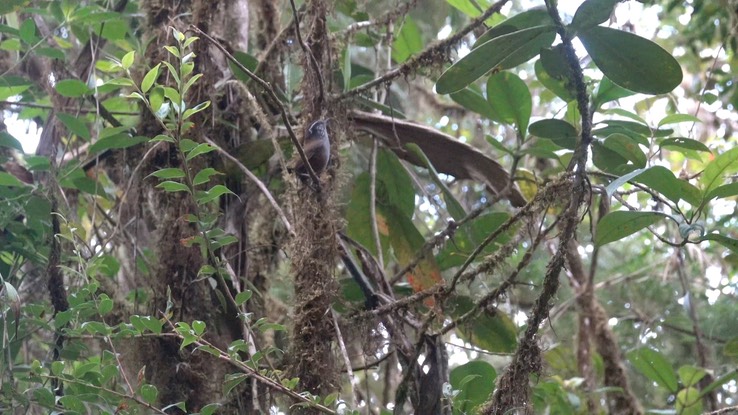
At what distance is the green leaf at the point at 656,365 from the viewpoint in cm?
157

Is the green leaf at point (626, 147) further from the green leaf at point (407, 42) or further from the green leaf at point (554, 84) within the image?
the green leaf at point (407, 42)

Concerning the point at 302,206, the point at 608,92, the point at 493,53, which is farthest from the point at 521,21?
the point at 302,206

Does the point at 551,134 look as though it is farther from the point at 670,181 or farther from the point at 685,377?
the point at 685,377

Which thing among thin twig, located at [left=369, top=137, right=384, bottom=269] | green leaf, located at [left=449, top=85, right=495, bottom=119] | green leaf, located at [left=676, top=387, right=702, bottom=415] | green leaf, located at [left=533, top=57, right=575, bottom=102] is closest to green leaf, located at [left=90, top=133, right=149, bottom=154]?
thin twig, located at [left=369, top=137, right=384, bottom=269]

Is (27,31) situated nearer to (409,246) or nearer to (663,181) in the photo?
(409,246)

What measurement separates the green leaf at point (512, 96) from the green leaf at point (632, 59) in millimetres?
334

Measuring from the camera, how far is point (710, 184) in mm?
984

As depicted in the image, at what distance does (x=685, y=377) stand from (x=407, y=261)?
73 cm

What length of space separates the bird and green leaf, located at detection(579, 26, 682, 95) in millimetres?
404

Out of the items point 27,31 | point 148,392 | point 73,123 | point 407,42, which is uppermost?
point 407,42

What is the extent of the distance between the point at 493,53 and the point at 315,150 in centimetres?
31

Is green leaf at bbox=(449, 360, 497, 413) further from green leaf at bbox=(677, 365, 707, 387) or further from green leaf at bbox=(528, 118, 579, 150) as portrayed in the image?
green leaf at bbox=(677, 365, 707, 387)

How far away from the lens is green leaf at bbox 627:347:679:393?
1.57 meters

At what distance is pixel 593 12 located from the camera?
2.66ft
